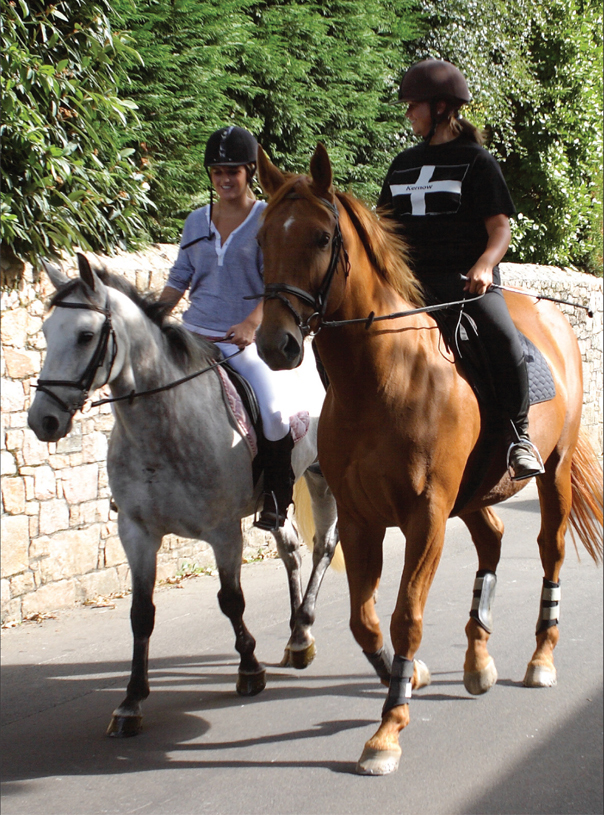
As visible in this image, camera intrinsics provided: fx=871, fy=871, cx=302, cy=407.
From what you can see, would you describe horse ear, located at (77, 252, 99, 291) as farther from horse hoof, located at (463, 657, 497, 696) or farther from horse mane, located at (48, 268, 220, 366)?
horse hoof, located at (463, 657, 497, 696)

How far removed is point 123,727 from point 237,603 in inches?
31.7

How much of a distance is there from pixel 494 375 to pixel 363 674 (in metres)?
1.91

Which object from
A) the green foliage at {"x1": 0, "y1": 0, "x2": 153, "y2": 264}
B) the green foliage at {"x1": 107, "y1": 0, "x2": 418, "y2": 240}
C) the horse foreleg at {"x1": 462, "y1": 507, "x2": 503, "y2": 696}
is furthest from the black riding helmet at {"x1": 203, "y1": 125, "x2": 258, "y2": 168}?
the green foliage at {"x1": 107, "y1": 0, "x2": 418, "y2": 240}

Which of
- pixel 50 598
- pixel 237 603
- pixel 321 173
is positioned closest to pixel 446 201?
pixel 321 173

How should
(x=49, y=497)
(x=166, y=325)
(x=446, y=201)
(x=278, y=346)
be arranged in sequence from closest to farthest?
1. (x=278, y=346)
2. (x=446, y=201)
3. (x=166, y=325)
4. (x=49, y=497)

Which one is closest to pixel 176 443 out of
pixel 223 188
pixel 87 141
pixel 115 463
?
pixel 115 463

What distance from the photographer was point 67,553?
6082 mm

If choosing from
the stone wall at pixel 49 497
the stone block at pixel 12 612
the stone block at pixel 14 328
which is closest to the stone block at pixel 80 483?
the stone wall at pixel 49 497

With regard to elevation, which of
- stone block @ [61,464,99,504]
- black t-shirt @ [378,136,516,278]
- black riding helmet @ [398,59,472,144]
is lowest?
stone block @ [61,464,99,504]

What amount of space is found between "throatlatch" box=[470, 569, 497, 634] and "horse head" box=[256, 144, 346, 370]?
2.01 meters

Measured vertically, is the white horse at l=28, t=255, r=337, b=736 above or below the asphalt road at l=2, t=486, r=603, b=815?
above

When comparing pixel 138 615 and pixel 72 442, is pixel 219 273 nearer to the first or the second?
pixel 138 615

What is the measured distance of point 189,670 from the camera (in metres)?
5.05

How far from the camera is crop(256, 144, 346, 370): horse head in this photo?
2.98 meters
